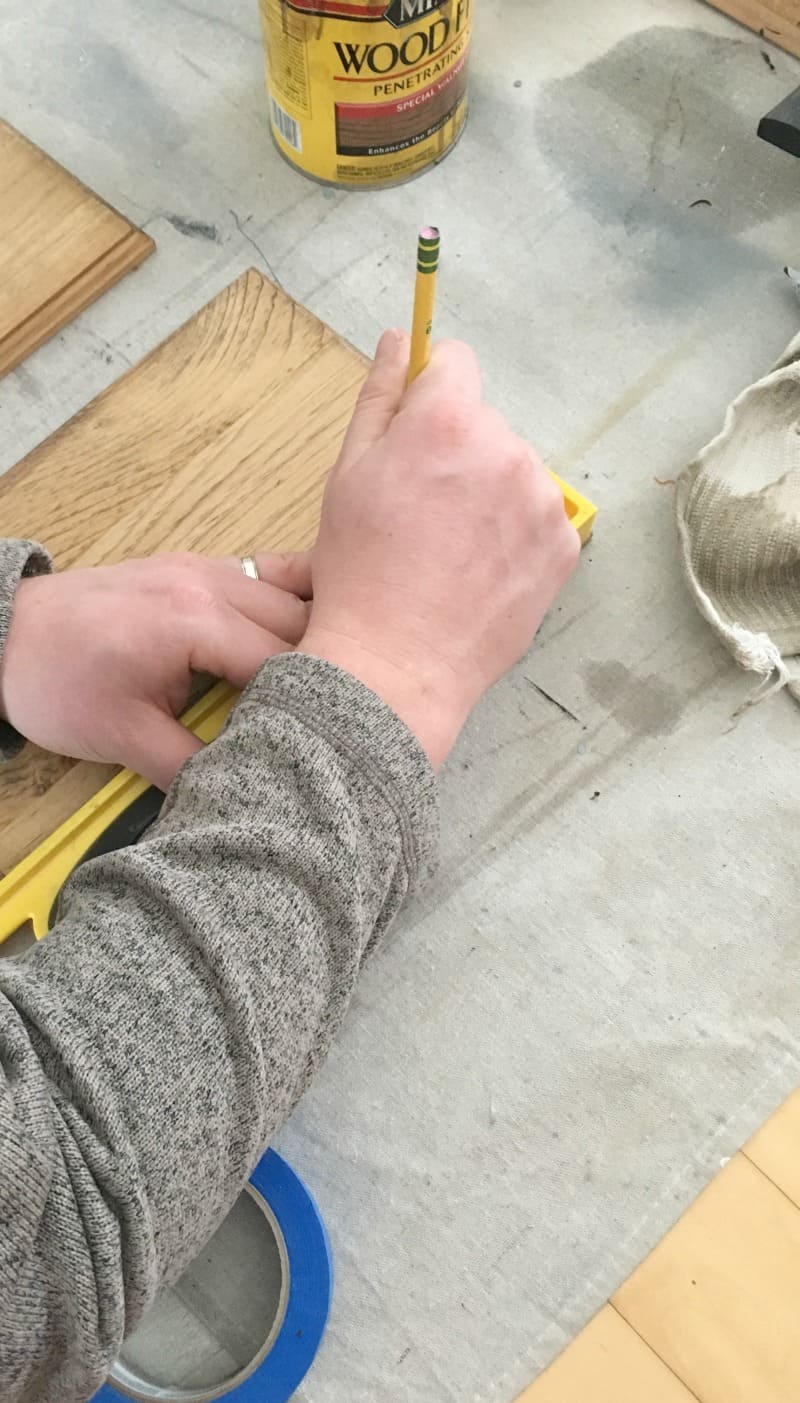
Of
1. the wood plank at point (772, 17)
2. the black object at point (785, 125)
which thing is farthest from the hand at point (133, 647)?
the wood plank at point (772, 17)

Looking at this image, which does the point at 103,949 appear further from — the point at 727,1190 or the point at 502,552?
the point at 727,1190

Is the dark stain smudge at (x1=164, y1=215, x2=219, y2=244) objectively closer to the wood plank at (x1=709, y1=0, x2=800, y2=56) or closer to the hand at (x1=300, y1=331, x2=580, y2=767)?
the hand at (x1=300, y1=331, x2=580, y2=767)

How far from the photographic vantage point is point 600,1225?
0.59 metres

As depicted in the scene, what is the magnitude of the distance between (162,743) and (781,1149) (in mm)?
412

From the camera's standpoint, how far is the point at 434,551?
51 cm

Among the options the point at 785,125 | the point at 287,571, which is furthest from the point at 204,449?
the point at 785,125

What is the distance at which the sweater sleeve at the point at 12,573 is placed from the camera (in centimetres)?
56

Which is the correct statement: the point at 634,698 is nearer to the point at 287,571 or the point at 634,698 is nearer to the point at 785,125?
the point at 287,571

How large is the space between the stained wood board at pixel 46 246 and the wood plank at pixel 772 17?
1.68ft

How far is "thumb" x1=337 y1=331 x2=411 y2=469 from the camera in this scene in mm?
546

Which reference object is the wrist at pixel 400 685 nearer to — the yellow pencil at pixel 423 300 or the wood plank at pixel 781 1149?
the yellow pencil at pixel 423 300

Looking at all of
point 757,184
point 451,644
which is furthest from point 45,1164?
point 757,184

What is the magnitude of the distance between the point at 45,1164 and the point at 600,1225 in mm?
344

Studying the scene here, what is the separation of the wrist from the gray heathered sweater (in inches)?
0.8
